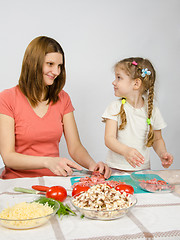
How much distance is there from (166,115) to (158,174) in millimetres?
1518

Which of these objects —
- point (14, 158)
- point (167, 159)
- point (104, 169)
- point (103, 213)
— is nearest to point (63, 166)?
point (104, 169)

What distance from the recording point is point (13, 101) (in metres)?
1.75

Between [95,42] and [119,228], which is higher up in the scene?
[95,42]

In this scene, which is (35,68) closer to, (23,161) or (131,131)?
(23,161)

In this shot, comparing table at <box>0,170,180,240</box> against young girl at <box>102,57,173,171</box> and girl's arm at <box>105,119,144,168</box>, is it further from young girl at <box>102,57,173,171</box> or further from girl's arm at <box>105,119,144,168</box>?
young girl at <box>102,57,173,171</box>

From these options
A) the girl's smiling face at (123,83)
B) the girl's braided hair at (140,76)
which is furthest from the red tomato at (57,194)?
the girl's smiling face at (123,83)

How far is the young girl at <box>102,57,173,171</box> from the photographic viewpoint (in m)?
1.95

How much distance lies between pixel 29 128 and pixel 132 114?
0.70m

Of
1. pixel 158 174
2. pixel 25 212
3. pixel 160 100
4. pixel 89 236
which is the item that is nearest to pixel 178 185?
pixel 158 174

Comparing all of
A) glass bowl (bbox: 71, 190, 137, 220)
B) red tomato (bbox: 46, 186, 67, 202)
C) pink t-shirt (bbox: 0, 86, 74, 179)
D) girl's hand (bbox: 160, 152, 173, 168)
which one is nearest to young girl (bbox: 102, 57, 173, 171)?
girl's hand (bbox: 160, 152, 173, 168)

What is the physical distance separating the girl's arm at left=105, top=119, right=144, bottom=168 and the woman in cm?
17

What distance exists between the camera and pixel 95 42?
8.64 ft

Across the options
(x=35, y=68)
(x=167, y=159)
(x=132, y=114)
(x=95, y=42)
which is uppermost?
(x=95, y=42)

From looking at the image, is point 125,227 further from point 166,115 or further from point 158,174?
point 166,115
